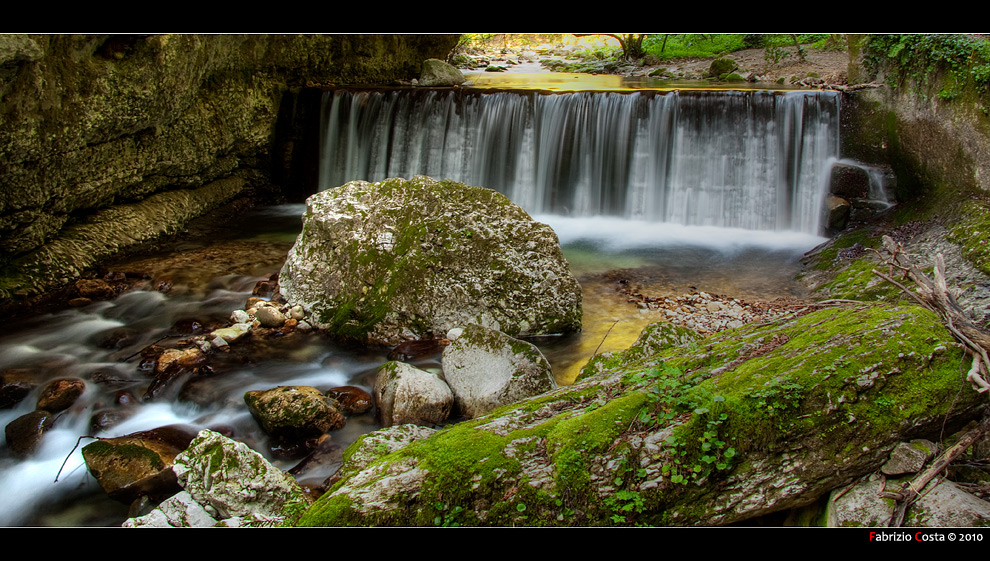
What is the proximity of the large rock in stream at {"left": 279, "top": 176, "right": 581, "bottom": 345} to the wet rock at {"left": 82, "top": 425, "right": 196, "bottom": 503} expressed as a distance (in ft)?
7.18

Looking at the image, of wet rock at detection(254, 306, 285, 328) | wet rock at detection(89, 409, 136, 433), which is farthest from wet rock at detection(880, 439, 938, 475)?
wet rock at detection(254, 306, 285, 328)

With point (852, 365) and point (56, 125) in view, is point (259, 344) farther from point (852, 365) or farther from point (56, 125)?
point (852, 365)

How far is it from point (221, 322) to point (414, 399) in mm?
3211

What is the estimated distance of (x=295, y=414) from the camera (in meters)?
4.66

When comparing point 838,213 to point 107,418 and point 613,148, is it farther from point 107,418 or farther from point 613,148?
point 107,418

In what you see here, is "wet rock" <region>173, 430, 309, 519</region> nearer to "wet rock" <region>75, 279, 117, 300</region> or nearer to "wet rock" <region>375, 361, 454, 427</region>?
"wet rock" <region>375, 361, 454, 427</region>

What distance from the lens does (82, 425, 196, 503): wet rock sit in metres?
4.07

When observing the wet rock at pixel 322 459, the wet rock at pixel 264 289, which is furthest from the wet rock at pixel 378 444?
the wet rock at pixel 264 289

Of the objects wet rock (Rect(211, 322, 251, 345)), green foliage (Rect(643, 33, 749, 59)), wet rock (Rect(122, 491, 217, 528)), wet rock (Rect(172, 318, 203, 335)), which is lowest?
wet rock (Rect(122, 491, 217, 528))

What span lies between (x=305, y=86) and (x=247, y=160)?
2.01 meters

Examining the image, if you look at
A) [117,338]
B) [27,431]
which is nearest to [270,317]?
[117,338]

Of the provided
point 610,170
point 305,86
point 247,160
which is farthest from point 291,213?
point 610,170

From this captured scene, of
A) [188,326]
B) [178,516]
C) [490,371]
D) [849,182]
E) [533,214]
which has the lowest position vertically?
[178,516]

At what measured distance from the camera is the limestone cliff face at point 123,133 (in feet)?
22.4
